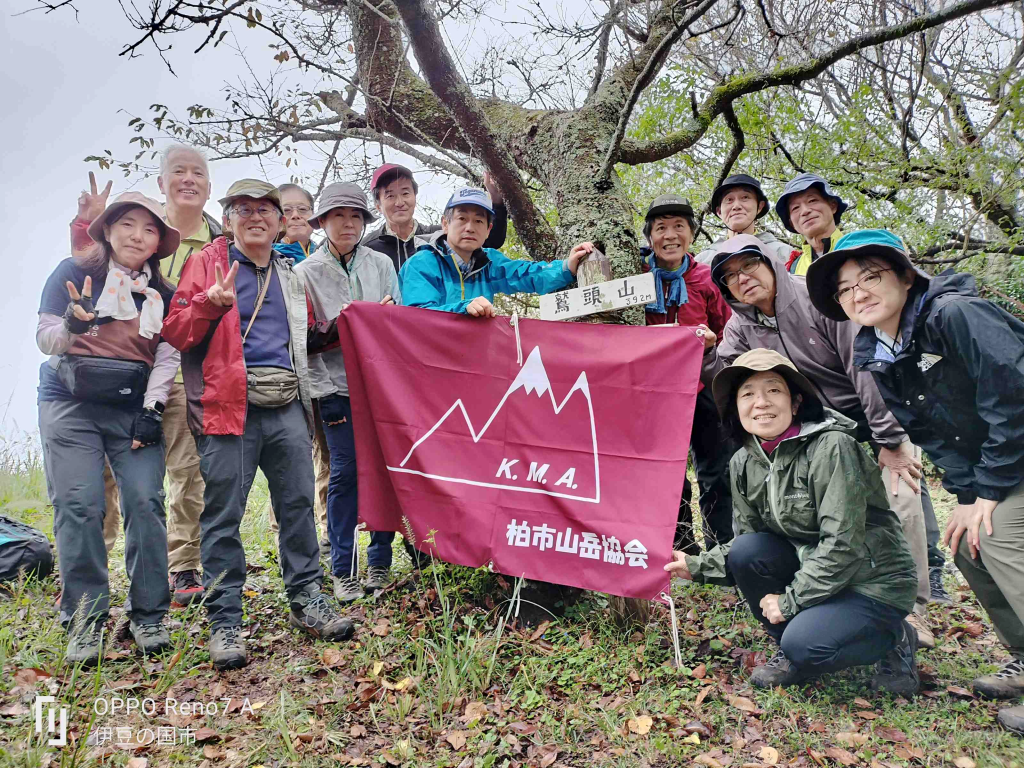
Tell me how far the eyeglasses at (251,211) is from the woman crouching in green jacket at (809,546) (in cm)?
273

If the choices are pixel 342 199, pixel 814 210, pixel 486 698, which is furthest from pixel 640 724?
pixel 342 199

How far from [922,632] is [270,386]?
3.92m

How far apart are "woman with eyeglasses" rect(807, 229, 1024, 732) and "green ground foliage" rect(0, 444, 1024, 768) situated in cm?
58

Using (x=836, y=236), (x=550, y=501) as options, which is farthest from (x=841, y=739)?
(x=836, y=236)

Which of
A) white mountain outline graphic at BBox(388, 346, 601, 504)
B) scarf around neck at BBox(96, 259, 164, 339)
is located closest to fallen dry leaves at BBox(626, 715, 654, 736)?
white mountain outline graphic at BBox(388, 346, 601, 504)

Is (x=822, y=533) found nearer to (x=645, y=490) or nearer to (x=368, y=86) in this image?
(x=645, y=490)

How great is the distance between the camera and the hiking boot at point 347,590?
13.1 ft

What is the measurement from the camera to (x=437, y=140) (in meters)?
6.07

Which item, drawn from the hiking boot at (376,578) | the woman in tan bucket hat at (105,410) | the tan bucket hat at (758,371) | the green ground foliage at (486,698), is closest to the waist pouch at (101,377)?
the woman in tan bucket hat at (105,410)

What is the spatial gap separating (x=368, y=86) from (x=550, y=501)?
14.0ft

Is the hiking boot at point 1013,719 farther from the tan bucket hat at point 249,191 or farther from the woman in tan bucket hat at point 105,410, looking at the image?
the tan bucket hat at point 249,191

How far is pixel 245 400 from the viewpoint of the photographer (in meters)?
3.44

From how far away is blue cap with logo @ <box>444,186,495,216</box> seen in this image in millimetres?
3957

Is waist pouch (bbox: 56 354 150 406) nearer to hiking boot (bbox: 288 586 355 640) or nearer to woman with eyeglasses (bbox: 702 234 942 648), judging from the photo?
hiking boot (bbox: 288 586 355 640)
